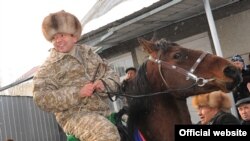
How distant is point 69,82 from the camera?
3.44 metres

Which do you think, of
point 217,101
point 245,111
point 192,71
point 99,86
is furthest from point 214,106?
point 99,86

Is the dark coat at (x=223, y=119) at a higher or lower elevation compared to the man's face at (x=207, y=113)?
lower

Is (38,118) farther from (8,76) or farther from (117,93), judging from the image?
(8,76)

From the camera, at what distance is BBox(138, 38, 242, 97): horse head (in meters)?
3.29

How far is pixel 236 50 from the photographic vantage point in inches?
332

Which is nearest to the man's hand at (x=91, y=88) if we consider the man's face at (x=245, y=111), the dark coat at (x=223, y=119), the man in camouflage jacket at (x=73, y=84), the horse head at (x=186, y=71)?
the man in camouflage jacket at (x=73, y=84)

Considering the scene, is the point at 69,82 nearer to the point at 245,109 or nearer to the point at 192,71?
the point at 192,71

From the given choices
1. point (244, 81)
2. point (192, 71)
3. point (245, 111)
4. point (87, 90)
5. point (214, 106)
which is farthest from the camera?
point (244, 81)

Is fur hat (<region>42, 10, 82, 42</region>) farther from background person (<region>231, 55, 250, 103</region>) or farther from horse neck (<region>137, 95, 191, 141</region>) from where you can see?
background person (<region>231, 55, 250, 103</region>)

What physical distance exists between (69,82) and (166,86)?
891 mm

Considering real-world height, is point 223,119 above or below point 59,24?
below

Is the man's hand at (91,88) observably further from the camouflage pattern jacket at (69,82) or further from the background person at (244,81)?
the background person at (244,81)

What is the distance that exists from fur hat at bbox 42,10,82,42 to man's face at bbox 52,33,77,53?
0.14 feet

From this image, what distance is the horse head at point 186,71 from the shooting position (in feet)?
10.8
